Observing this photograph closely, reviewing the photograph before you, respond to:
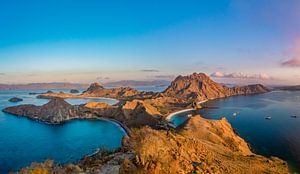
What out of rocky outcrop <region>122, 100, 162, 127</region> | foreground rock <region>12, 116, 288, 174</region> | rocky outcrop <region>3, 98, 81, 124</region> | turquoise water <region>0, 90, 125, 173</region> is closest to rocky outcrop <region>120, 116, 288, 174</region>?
foreground rock <region>12, 116, 288, 174</region>

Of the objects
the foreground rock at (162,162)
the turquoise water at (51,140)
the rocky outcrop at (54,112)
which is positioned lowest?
the turquoise water at (51,140)

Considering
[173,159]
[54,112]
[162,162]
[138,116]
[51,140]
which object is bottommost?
[51,140]

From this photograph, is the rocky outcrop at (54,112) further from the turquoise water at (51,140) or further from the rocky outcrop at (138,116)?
the rocky outcrop at (138,116)

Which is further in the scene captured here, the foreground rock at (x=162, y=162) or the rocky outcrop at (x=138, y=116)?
the rocky outcrop at (x=138, y=116)

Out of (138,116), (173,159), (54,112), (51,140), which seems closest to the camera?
(173,159)

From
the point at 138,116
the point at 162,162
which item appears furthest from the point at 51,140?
the point at 162,162

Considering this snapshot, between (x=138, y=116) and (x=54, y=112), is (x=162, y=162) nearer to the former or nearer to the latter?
(x=138, y=116)

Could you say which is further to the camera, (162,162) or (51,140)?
(51,140)

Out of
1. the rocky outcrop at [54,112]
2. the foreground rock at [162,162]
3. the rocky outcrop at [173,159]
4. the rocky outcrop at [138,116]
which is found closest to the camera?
the rocky outcrop at [173,159]

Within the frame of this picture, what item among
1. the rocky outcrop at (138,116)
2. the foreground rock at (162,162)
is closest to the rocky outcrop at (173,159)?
the foreground rock at (162,162)

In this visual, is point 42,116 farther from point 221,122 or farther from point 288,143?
point 288,143
